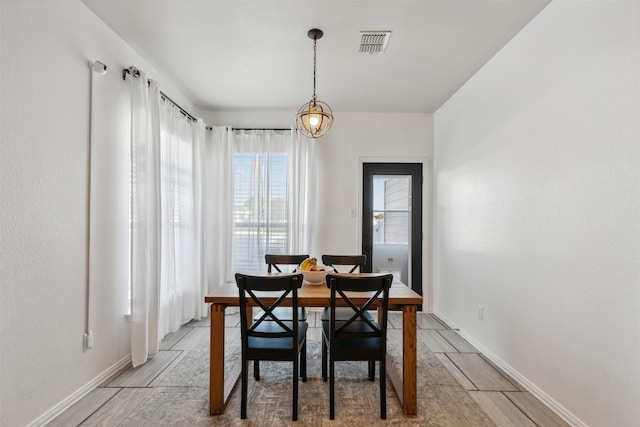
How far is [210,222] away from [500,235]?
3.41 metres

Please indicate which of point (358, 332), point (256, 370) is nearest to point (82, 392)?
point (256, 370)

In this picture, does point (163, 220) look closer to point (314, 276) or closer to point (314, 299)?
point (314, 276)

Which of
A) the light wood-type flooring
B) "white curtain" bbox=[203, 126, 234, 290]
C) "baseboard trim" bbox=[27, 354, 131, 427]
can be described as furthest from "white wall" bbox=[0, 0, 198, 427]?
"white curtain" bbox=[203, 126, 234, 290]

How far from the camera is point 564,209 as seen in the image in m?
2.10

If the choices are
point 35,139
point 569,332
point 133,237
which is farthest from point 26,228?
point 569,332

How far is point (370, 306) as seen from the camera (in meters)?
2.19

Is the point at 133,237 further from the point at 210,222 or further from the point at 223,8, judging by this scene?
the point at 223,8

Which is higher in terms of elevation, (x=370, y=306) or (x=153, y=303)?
(x=370, y=306)

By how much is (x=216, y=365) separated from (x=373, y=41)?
2.69 m

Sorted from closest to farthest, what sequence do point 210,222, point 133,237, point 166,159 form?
point 133,237 → point 166,159 → point 210,222

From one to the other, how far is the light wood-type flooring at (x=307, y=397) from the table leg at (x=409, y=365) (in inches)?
3.0

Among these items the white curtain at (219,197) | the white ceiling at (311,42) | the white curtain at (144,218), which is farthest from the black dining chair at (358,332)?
the white curtain at (219,197)


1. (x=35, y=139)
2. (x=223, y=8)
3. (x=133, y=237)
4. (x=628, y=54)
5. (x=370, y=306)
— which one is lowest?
(x=370, y=306)

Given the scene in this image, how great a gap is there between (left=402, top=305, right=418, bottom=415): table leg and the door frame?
97.4 inches
